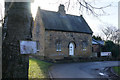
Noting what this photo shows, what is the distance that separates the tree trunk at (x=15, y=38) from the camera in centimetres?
247

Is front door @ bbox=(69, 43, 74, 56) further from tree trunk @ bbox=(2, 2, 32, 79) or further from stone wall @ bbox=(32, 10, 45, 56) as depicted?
tree trunk @ bbox=(2, 2, 32, 79)

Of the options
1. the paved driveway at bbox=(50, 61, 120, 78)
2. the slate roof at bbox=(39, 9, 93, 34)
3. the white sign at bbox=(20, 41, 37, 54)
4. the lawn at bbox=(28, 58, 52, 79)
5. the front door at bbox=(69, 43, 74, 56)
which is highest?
the slate roof at bbox=(39, 9, 93, 34)

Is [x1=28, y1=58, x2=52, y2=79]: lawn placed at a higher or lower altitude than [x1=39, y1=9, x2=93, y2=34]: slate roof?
lower

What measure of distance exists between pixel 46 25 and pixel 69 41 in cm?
553

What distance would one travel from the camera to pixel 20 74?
255cm

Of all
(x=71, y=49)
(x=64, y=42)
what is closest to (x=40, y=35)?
(x=64, y=42)

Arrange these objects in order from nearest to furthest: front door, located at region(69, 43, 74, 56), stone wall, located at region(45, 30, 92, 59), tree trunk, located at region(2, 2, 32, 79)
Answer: tree trunk, located at region(2, 2, 32, 79) → stone wall, located at region(45, 30, 92, 59) → front door, located at region(69, 43, 74, 56)

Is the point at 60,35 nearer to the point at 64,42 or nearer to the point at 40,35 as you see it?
the point at 64,42

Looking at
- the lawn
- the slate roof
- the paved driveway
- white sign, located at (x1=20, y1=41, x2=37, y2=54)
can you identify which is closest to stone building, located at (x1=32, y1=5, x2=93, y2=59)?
the slate roof

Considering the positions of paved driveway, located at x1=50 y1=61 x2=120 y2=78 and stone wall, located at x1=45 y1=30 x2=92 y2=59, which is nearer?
paved driveway, located at x1=50 y1=61 x2=120 y2=78

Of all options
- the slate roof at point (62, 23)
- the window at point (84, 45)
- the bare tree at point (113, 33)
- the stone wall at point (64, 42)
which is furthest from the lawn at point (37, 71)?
the bare tree at point (113, 33)

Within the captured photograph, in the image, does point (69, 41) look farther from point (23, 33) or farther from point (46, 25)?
point (23, 33)

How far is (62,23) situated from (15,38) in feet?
67.6

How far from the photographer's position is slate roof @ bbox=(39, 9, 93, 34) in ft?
69.4
